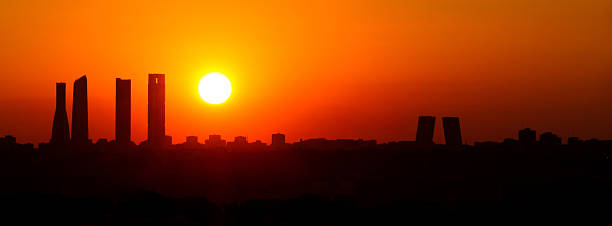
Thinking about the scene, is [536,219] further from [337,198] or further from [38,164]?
[38,164]

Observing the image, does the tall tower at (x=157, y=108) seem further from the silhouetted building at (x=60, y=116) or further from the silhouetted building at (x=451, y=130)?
the silhouetted building at (x=451, y=130)

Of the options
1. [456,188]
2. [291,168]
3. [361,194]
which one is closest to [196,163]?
[291,168]

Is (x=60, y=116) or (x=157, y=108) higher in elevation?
(x=157, y=108)

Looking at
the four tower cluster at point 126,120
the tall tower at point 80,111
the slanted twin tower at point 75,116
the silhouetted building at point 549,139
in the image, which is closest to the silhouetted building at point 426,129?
the four tower cluster at point 126,120

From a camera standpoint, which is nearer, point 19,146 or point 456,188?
point 456,188

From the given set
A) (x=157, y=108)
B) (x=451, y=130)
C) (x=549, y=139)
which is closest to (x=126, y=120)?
(x=157, y=108)

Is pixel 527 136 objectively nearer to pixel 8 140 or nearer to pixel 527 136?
pixel 527 136
